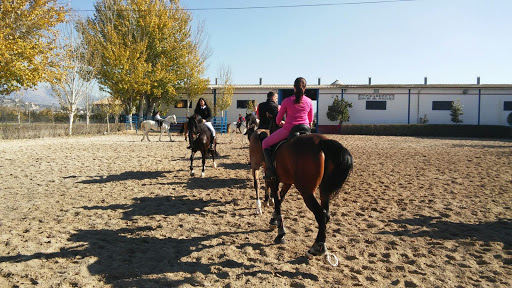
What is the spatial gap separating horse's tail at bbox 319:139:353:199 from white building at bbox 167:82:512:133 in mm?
30372

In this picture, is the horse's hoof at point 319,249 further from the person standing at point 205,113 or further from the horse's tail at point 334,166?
the person standing at point 205,113

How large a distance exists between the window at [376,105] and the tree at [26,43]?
95.7ft

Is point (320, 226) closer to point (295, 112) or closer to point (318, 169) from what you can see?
point (318, 169)

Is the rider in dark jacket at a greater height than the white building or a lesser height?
lesser

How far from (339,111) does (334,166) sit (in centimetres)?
3153

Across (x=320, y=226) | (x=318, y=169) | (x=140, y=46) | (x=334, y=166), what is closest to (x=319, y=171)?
(x=318, y=169)

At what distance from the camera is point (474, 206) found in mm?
6527

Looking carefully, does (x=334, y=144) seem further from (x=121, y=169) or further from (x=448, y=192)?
(x=121, y=169)

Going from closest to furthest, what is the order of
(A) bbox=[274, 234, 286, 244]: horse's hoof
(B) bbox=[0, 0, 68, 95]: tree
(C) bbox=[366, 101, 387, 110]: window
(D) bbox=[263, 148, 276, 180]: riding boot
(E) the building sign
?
(A) bbox=[274, 234, 286, 244]: horse's hoof < (D) bbox=[263, 148, 276, 180]: riding boot < (B) bbox=[0, 0, 68, 95]: tree < (E) the building sign < (C) bbox=[366, 101, 387, 110]: window

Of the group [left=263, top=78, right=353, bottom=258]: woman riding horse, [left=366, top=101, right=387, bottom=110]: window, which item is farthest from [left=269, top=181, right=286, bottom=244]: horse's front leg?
[left=366, top=101, right=387, bottom=110]: window

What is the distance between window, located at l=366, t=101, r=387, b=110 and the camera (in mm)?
35594

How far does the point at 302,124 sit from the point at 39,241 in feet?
13.0

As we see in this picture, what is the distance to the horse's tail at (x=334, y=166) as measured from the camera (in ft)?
13.0

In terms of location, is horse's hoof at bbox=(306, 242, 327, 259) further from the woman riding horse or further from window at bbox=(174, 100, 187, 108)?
window at bbox=(174, 100, 187, 108)
